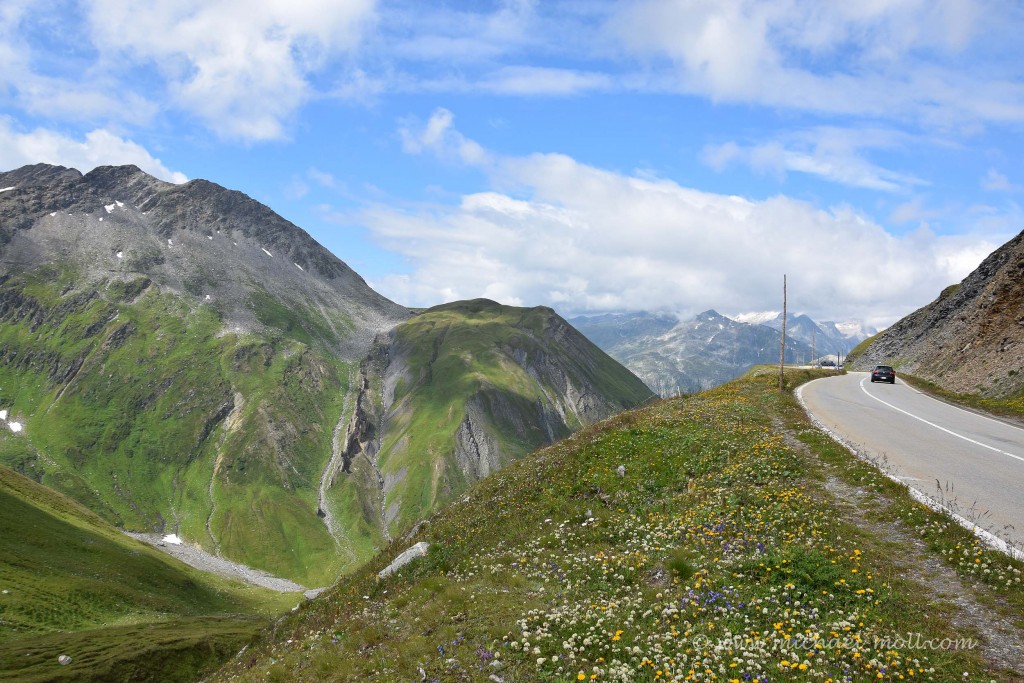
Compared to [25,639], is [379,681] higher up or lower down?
higher up

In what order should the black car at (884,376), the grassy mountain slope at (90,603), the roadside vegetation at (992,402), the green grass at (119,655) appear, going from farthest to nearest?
1. the black car at (884,376)
2. the roadside vegetation at (992,402)
3. the grassy mountain slope at (90,603)
4. the green grass at (119,655)

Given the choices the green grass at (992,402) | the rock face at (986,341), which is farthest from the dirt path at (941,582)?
the rock face at (986,341)

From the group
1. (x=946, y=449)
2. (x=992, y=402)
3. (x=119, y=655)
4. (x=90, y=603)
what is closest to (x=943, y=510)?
(x=946, y=449)

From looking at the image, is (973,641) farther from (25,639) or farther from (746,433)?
(25,639)

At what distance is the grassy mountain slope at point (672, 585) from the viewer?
428 inches

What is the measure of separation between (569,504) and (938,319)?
398 feet

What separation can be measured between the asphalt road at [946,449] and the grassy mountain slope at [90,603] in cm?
4350

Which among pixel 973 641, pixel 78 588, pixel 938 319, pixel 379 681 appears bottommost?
pixel 78 588

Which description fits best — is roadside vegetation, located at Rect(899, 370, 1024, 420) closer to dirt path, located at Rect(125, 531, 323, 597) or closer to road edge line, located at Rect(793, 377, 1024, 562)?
road edge line, located at Rect(793, 377, 1024, 562)

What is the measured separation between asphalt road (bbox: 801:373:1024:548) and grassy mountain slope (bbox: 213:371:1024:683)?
1.80m

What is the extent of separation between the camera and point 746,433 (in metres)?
26.9

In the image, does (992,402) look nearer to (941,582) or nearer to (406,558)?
(941,582)

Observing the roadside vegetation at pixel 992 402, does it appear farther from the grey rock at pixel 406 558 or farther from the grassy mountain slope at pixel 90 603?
the grassy mountain slope at pixel 90 603

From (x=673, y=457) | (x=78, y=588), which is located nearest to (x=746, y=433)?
(x=673, y=457)
